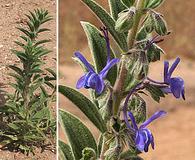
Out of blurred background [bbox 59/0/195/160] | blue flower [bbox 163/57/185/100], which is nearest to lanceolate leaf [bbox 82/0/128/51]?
blue flower [bbox 163/57/185/100]

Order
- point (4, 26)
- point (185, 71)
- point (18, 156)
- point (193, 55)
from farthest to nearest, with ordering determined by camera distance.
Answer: point (193, 55), point (185, 71), point (4, 26), point (18, 156)

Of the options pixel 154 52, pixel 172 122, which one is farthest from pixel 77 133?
pixel 172 122

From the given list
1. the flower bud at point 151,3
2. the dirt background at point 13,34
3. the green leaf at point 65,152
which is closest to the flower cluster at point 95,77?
the flower bud at point 151,3

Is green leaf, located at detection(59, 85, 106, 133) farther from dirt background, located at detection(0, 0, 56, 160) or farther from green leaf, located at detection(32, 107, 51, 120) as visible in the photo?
dirt background, located at detection(0, 0, 56, 160)

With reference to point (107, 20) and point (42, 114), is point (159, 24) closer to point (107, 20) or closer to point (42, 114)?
point (107, 20)

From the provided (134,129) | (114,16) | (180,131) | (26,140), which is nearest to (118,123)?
(134,129)

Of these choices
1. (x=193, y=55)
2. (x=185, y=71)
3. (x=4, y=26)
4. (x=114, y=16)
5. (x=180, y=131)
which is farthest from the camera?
(x=193, y=55)

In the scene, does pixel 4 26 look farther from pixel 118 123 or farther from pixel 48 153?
pixel 118 123
